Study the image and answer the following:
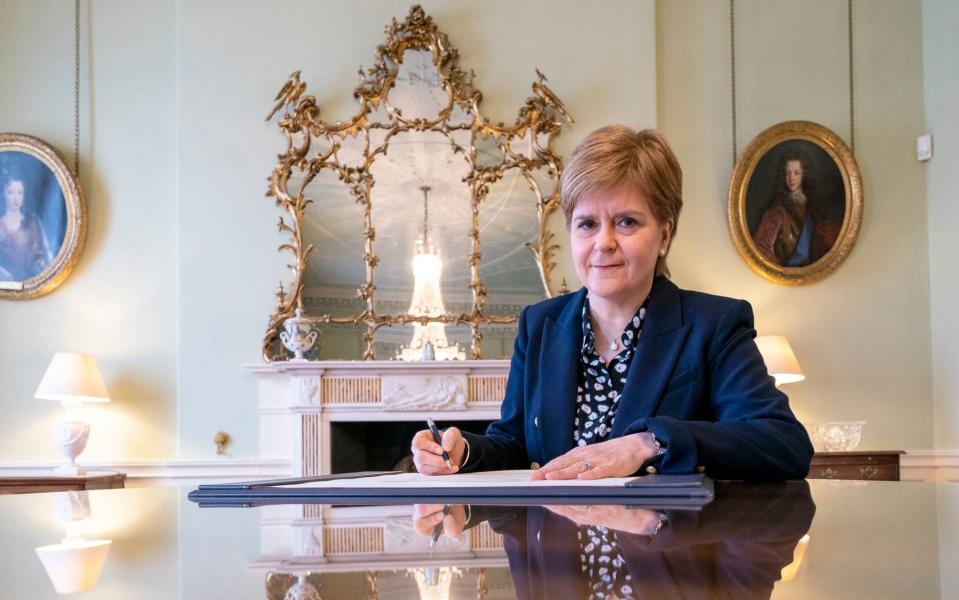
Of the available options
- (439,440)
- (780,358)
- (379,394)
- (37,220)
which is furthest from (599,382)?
(37,220)

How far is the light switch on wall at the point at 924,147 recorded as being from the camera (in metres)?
5.47

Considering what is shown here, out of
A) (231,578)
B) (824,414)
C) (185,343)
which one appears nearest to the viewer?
(231,578)

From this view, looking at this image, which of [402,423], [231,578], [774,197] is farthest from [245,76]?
[231,578]

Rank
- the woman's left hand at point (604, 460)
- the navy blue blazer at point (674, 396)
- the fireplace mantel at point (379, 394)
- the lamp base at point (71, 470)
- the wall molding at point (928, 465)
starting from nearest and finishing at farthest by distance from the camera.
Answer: the woman's left hand at point (604, 460) → the navy blue blazer at point (674, 396) → the lamp base at point (71, 470) → the fireplace mantel at point (379, 394) → the wall molding at point (928, 465)

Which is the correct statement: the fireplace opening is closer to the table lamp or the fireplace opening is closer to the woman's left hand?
the table lamp

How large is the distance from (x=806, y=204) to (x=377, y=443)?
107 inches

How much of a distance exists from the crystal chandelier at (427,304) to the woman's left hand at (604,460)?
11.8ft

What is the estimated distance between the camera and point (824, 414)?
5371 millimetres

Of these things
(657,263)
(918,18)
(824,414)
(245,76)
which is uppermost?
(918,18)

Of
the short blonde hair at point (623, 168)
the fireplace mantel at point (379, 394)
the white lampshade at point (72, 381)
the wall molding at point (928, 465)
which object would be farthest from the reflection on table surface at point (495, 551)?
the wall molding at point (928, 465)

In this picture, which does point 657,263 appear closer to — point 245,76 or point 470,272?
point 470,272

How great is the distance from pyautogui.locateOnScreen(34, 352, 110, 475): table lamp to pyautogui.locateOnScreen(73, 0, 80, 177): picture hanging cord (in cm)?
107

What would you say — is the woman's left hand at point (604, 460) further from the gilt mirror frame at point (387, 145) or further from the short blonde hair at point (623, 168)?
the gilt mirror frame at point (387, 145)

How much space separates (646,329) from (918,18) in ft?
15.6
